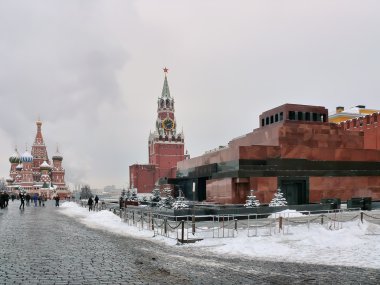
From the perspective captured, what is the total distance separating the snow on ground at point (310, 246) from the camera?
1084cm

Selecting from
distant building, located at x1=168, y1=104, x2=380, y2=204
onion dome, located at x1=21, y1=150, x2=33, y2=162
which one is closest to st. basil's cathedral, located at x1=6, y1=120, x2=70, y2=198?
onion dome, located at x1=21, y1=150, x2=33, y2=162

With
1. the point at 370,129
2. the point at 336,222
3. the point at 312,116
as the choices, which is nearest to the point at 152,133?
the point at 370,129

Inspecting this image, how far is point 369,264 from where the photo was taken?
10.0 meters

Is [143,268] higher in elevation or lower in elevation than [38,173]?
lower

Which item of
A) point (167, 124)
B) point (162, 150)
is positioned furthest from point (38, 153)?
point (167, 124)

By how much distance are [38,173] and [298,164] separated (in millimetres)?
87494

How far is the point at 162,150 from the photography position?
108750 mm

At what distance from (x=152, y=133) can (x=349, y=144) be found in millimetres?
87348

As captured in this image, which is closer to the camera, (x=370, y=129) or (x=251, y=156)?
(x=251, y=156)

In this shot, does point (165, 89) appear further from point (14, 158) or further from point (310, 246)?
point (310, 246)

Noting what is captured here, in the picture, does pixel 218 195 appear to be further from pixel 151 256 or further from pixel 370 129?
pixel 370 129

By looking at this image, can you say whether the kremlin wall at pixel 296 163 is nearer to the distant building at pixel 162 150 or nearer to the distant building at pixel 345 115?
the distant building at pixel 345 115

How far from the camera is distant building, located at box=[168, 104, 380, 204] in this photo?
2658 cm

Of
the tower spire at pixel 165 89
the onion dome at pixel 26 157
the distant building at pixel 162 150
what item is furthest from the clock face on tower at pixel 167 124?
the onion dome at pixel 26 157
